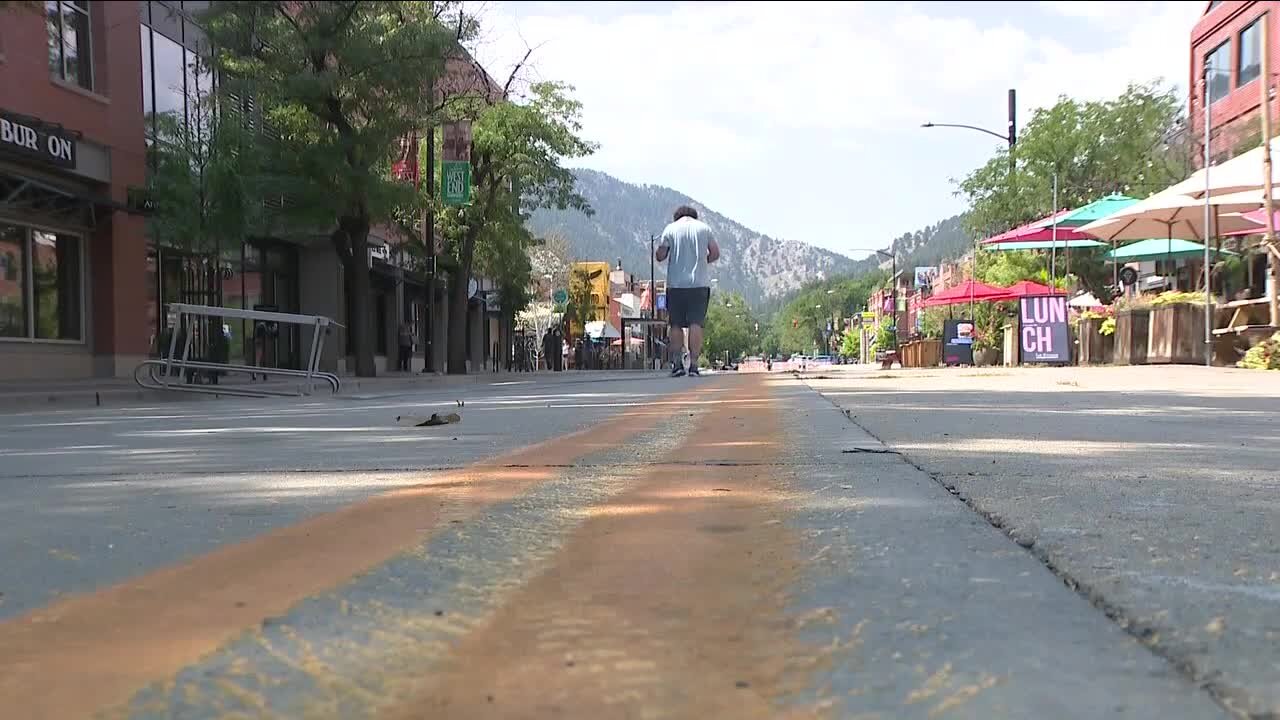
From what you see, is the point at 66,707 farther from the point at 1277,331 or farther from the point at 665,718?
the point at 1277,331

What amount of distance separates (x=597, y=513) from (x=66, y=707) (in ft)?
4.88

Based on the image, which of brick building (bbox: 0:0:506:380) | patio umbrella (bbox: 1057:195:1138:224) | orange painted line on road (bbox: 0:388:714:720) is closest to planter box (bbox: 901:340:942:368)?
patio umbrella (bbox: 1057:195:1138:224)

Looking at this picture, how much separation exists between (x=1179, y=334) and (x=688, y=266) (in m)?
9.07

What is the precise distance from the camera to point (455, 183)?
22422mm

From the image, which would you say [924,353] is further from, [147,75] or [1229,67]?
[147,75]

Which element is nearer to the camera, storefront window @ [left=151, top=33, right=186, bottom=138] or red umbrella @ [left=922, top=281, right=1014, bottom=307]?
storefront window @ [left=151, top=33, right=186, bottom=138]

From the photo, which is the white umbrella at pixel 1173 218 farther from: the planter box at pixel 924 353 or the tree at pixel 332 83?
the tree at pixel 332 83

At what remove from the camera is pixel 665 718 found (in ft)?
3.84

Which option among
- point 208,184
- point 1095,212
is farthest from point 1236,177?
point 208,184

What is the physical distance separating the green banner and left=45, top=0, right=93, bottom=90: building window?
735 centimetres

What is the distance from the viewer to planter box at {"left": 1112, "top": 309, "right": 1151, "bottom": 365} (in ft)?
59.7

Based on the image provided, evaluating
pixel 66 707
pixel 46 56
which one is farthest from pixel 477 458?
pixel 46 56

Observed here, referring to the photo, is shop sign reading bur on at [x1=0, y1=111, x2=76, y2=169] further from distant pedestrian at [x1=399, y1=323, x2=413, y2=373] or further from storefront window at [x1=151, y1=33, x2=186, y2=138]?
distant pedestrian at [x1=399, y1=323, x2=413, y2=373]

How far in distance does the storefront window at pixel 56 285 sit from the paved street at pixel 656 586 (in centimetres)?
1597
